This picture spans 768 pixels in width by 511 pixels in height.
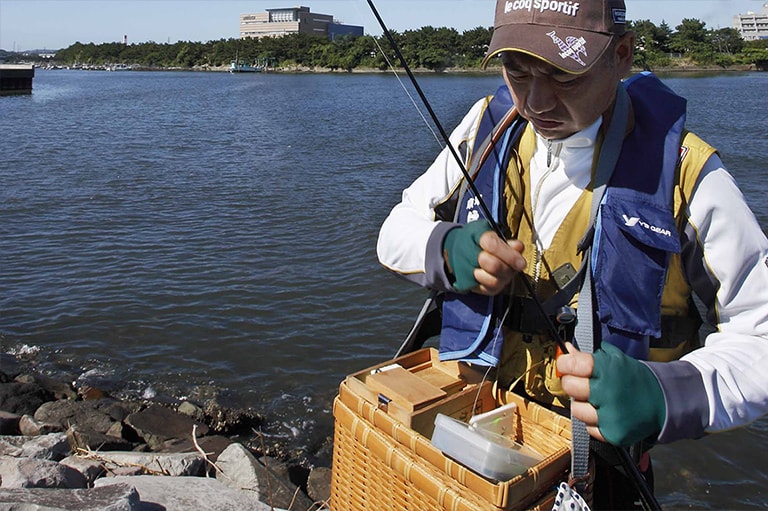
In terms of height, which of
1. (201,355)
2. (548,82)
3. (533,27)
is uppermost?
(533,27)

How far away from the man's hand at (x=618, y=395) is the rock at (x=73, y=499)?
9.03 ft

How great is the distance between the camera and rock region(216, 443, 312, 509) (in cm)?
497

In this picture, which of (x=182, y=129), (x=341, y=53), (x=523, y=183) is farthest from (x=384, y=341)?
(x=341, y=53)

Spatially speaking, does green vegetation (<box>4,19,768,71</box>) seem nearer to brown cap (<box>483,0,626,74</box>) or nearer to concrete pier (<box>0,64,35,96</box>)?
concrete pier (<box>0,64,35,96</box>)

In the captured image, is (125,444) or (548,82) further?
(125,444)

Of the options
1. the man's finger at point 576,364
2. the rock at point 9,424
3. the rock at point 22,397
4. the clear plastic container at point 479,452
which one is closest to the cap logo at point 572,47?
the man's finger at point 576,364

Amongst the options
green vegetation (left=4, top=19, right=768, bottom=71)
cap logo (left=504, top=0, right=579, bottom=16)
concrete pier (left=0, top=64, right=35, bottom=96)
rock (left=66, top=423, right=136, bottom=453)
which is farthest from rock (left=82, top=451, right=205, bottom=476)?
concrete pier (left=0, top=64, right=35, bottom=96)

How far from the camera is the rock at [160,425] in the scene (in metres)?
6.91

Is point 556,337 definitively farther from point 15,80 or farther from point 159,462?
point 15,80

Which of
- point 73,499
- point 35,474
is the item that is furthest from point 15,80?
point 73,499

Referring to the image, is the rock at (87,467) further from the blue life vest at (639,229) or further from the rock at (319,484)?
the blue life vest at (639,229)

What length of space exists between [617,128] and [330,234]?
39.5 ft

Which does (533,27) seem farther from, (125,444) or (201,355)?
(201,355)

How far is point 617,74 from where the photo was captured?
2240mm
